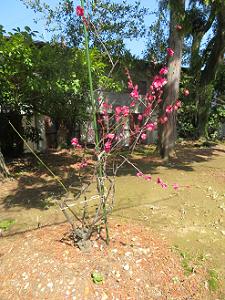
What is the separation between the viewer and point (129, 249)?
165 inches

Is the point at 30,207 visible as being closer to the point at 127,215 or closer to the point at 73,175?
the point at 127,215

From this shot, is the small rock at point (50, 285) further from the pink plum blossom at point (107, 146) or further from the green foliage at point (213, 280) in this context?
the green foliage at point (213, 280)

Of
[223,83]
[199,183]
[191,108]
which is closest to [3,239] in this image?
[199,183]

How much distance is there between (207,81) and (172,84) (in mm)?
7590

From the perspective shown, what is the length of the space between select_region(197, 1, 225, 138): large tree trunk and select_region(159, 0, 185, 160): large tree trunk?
5.93 meters

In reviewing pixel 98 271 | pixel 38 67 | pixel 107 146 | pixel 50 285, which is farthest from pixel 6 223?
pixel 38 67

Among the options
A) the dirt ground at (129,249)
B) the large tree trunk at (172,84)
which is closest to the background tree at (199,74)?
the large tree trunk at (172,84)

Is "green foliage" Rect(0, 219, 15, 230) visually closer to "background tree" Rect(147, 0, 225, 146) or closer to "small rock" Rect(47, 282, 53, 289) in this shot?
"small rock" Rect(47, 282, 53, 289)

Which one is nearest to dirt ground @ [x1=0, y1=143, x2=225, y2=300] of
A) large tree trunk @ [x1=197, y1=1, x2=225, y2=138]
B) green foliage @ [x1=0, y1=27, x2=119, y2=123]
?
green foliage @ [x1=0, y1=27, x2=119, y2=123]

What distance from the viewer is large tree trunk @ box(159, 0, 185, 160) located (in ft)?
31.7

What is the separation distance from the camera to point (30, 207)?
6.48m

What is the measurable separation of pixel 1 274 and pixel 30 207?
8.59 ft

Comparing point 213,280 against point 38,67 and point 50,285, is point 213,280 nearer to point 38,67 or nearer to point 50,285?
point 50,285

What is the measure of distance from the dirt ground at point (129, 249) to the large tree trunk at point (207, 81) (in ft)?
33.2
